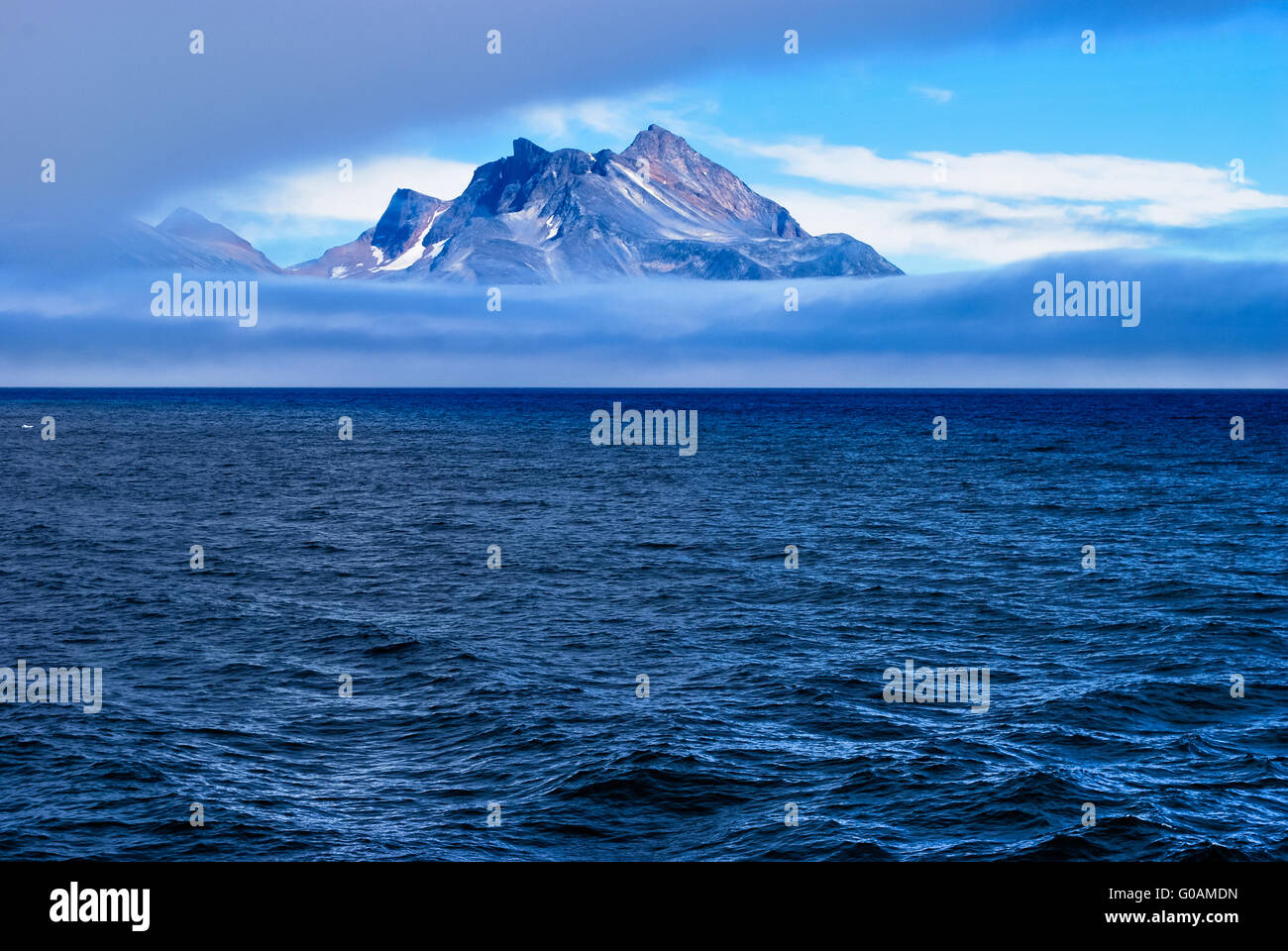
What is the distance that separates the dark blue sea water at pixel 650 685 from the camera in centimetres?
2164

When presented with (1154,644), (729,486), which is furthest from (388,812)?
(729,486)

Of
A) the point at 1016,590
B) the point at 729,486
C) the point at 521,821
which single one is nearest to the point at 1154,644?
the point at 1016,590

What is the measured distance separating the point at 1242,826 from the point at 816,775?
8601 mm

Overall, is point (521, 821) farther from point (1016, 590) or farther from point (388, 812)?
point (1016, 590)

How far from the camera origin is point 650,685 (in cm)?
3219

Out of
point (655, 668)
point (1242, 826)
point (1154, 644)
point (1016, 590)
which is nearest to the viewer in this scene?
point (1242, 826)

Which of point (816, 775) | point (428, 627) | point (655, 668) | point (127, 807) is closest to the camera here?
point (127, 807)

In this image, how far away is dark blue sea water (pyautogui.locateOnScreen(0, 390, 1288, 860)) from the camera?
21641mm
